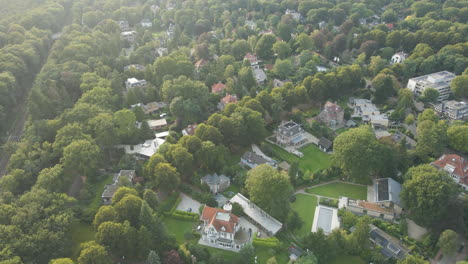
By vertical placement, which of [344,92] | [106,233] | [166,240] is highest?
[106,233]

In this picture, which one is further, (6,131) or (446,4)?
(446,4)

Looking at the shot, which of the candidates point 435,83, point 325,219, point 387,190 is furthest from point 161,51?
point 387,190

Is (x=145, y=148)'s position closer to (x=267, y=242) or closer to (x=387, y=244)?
(x=267, y=242)

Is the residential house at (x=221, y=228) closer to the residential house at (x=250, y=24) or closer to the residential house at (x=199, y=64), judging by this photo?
the residential house at (x=199, y=64)

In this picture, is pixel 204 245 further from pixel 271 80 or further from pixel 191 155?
pixel 271 80

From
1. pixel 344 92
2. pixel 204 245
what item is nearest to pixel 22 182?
pixel 204 245

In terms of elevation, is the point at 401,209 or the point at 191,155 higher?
the point at 191,155

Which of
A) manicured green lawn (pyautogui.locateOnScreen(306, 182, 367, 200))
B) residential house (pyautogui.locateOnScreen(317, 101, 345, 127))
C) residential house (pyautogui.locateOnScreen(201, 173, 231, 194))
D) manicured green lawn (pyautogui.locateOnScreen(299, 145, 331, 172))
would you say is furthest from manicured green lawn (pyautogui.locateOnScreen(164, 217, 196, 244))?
residential house (pyautogui.locateOnScreen(317, 101, 345, 127))
